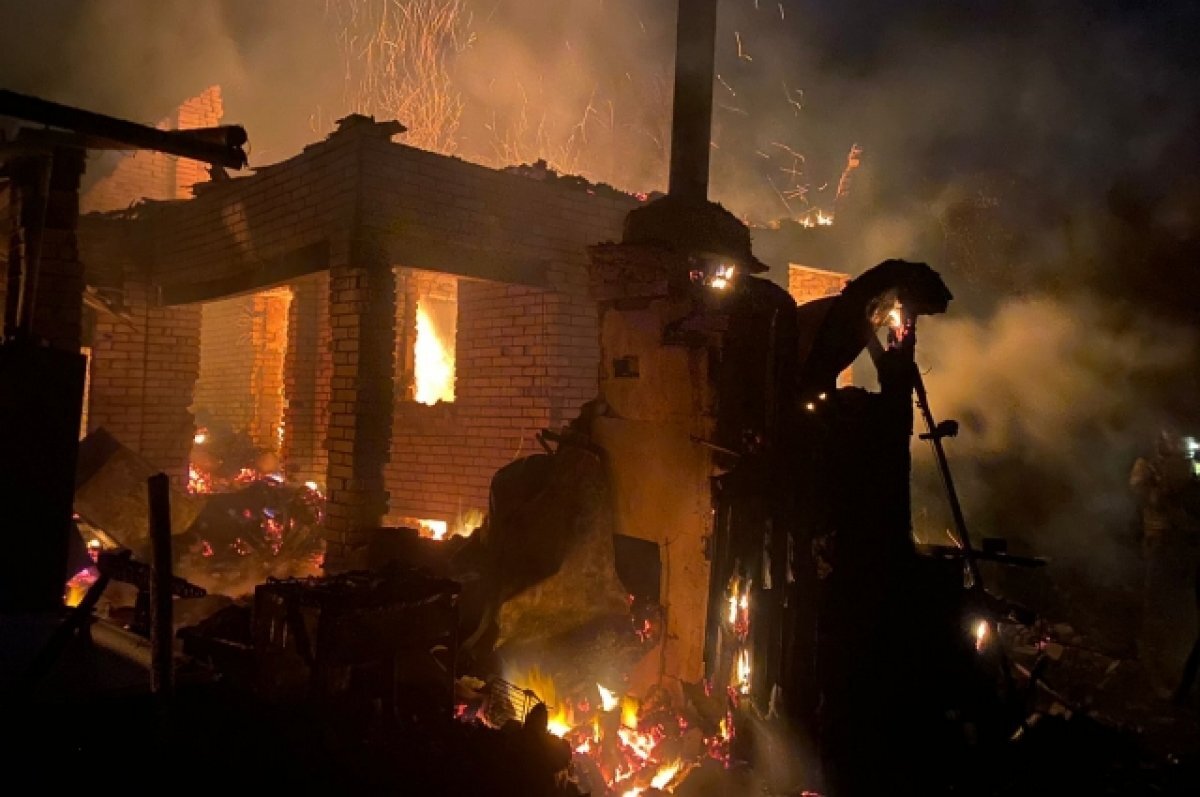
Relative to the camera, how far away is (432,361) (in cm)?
1923

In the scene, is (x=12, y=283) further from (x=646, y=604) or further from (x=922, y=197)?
(x=922, y=197)

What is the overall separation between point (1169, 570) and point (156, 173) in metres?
19.5

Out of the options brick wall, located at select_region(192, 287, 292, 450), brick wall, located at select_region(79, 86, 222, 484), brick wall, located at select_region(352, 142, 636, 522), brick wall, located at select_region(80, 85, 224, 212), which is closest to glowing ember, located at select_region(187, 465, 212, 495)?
brick wall, located at select_region(192, 287, 292, 450)

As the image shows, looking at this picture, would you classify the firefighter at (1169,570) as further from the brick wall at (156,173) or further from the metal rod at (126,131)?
the brick wall at (156,173)

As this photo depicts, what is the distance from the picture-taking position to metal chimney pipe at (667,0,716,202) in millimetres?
8062

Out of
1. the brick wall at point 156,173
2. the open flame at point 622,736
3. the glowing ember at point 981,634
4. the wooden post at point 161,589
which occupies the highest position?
the brick wall at point 156,173

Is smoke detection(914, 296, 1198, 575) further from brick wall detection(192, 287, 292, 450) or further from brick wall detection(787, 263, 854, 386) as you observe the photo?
brick wall detection(192, 287, 292, 450)

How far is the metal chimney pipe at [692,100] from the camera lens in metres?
8.06

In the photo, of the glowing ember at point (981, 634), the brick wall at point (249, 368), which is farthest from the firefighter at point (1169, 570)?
the brick wall at point (249, 368)

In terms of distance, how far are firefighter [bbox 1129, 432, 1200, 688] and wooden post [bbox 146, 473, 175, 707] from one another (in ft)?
35.0

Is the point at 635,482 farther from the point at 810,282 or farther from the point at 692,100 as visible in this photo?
the point at 810,282

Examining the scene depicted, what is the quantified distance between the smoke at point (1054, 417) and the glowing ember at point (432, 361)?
11418 mm

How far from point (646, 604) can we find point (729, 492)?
1.47 m

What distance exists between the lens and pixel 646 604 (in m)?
6.77
